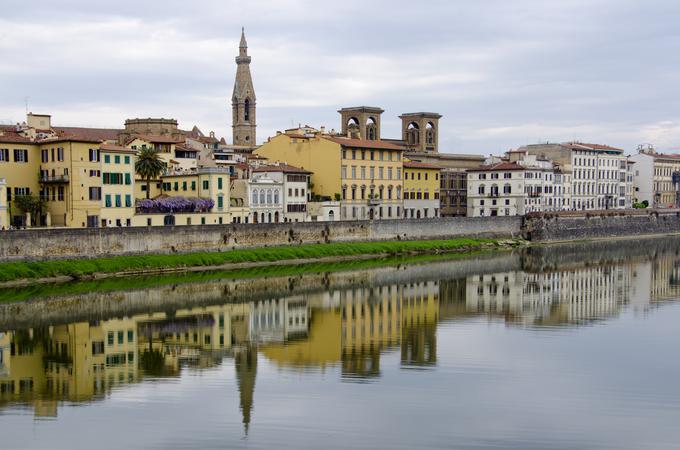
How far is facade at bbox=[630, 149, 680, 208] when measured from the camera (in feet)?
440

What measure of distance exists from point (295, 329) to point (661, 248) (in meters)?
61.0

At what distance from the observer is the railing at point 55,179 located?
6166 centimetres

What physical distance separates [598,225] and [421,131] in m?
32.8

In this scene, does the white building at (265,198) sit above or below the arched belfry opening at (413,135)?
below

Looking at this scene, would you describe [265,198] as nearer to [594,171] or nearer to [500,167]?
[500,167]

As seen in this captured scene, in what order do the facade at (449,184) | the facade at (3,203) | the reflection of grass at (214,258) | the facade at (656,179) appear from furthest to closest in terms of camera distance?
the facade at (656,179), the facade at (449,184), the facade at (3,203), the reflection of grass at (214,258)

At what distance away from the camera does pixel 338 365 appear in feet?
104

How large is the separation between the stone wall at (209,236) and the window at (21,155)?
1230 centimetres

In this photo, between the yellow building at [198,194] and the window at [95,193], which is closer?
the window at [95,193]

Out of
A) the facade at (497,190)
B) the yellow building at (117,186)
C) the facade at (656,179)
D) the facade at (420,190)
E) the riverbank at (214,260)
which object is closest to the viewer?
the riverbank at (214,260)

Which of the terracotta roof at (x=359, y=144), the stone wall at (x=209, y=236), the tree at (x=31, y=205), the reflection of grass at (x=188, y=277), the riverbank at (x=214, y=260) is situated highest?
the terracotta roof at (x=359, y=144)

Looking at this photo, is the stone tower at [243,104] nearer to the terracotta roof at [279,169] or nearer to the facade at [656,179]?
the terracotta roof at [279,169]

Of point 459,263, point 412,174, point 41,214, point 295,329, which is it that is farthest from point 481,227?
point 295,329

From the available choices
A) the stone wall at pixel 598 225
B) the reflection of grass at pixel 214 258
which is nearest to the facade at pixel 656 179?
the stone wall at pixel 598 225
